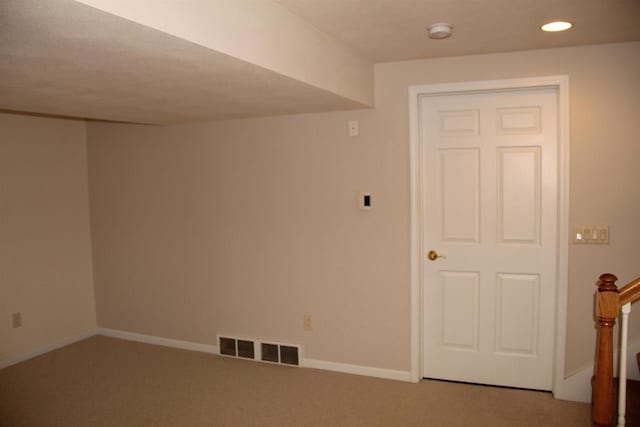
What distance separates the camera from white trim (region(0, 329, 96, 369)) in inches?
162

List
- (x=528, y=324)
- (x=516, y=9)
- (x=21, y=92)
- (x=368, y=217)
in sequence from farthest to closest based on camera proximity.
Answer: (x=368, y=217) → (x=528, y=324) → (x=21, y=92) → (x=516, y=9)

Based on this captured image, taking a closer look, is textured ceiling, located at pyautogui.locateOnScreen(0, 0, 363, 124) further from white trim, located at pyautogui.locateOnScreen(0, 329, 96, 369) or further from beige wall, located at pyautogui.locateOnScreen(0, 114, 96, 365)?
white trim, located at pyautogui.locateOnScreen(0, 329, 96, 369)

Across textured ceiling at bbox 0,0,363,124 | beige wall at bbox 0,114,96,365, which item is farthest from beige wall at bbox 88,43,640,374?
textured ceiling at bbox 0,0,363,124

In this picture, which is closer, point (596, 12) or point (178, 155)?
point (596, 12)

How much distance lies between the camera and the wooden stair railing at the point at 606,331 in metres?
2.18

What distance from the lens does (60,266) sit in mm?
4578

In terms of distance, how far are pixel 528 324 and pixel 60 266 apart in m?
3.94

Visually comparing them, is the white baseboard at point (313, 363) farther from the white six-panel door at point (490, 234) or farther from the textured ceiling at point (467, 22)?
the textured ceiling at point (467, 22)

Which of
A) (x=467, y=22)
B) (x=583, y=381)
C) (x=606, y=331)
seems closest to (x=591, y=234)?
(x=583, y=381)

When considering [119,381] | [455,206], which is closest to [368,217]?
A: [455,206]

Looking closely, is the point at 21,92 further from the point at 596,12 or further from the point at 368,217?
the point at 596,12

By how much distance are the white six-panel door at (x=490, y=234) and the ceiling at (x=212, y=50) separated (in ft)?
1.52

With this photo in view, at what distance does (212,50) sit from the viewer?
75.1 inches

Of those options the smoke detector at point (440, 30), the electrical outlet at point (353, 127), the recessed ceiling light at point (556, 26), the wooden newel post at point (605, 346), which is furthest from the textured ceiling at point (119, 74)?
the wooden newel post at point (605, 346)
